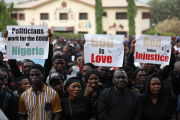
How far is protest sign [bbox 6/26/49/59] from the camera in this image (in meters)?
5.89

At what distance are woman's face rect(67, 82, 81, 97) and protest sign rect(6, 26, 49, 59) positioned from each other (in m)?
1.53

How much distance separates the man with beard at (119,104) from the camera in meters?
4.03

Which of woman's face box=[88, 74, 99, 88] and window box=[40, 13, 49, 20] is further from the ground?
window box=[40, 13, 49, 20]

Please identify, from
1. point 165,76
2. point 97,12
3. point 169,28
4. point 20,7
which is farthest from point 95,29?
point 165,76

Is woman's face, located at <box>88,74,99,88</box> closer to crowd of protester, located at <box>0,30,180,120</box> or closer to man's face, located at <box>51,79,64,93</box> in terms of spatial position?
crowd of protester, located at <box>0,30,180,120</box>

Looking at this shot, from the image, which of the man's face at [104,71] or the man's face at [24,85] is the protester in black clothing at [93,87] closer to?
the man's face at [104,71]

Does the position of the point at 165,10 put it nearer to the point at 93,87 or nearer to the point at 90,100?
the point at 93,87

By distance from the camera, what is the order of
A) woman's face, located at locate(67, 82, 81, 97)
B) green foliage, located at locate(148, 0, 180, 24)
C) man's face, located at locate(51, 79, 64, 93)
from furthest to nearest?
green foliage, located at locate(148, 0, 180, 24) < man's face, located at locate(51, 79, 64, 93) < woman's face, located at locate(67, 82, 81, 97)

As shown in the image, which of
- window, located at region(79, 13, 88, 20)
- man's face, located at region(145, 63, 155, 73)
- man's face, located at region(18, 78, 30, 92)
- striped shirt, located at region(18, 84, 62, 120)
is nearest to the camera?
striped shirt, located at region(18, 84, 62, 120)

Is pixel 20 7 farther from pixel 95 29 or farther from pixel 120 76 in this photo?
pixel 120 76

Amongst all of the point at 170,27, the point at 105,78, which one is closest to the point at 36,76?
the point at 105,78

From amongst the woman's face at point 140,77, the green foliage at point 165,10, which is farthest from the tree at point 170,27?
the woman's face at point 140,77

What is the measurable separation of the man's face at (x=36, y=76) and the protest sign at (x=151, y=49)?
3193 mm

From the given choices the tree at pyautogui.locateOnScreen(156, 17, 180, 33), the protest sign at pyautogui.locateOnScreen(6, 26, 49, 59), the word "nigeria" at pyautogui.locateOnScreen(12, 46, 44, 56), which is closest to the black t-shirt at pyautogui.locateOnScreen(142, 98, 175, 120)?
the protest sign at pyautogui.locateOnScreen(6, 26, 49, 59)
